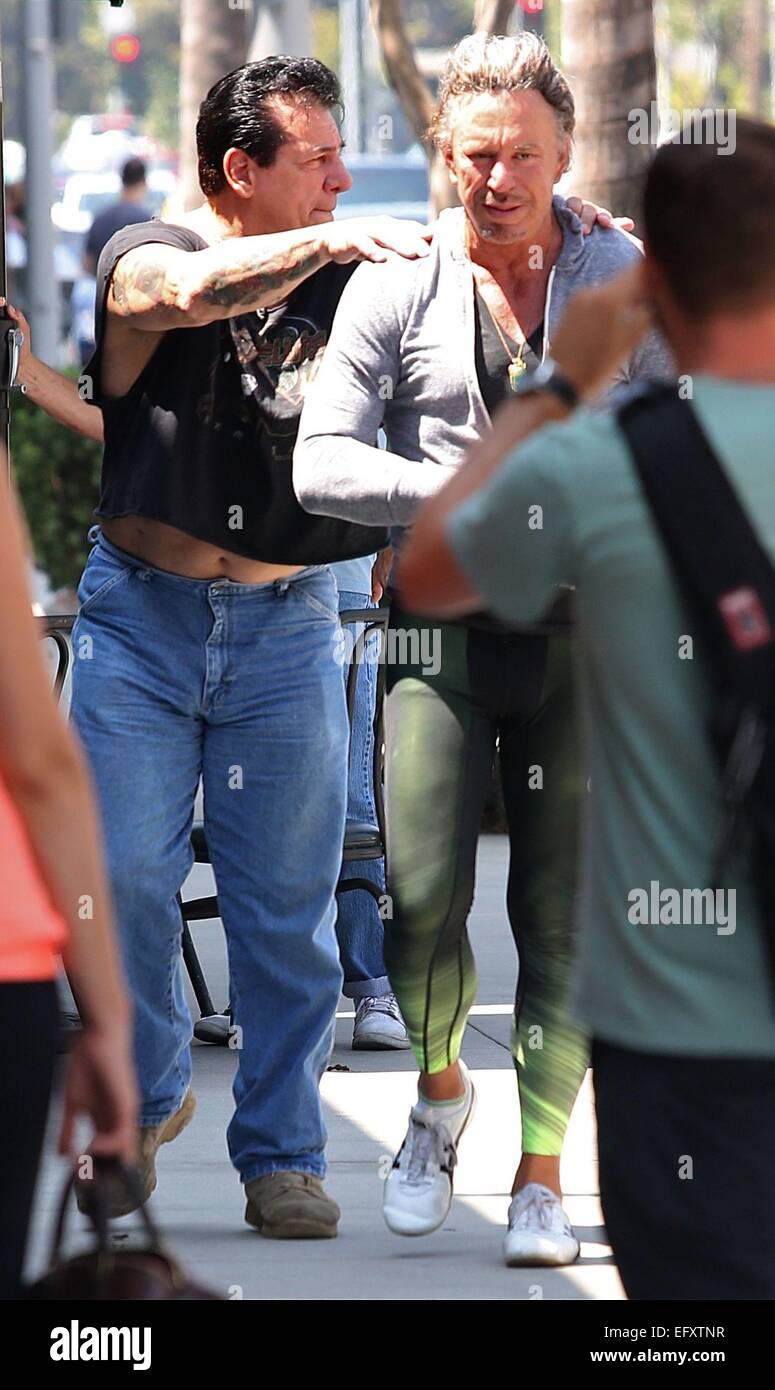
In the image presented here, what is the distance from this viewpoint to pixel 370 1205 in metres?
4.43

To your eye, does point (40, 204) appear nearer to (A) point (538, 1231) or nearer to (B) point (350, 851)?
(B) point (350, 851)

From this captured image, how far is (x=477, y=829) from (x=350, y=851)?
1579 mm

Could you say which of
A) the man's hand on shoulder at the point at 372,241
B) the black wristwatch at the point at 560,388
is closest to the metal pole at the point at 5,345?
the man's hand on shoulder at the point at 372,241

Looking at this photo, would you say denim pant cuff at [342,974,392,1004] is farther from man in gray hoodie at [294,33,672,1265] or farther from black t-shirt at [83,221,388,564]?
black t-shirt at [83,221,388,564]

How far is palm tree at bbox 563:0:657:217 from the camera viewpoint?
9.77 m

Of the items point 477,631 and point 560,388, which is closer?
point 560,388

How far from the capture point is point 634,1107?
7.41 feet

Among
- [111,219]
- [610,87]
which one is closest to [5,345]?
[610,87]

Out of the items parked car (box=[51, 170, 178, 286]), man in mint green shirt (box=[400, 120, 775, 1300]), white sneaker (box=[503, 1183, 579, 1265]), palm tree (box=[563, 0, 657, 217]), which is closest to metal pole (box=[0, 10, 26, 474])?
white sneaker (box=[503, 1183, 579, 1265])

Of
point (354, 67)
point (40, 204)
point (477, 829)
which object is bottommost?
point (477, 829)

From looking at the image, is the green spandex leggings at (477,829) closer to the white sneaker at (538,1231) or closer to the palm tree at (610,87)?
the white sneaker at (538,1231)

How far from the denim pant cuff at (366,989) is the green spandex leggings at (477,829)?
5.66 feet

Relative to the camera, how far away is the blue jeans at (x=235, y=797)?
413 centimetres
